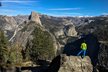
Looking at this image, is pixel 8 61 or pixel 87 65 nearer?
pixel 87 65

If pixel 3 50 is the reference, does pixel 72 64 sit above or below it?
above

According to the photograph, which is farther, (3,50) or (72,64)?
(3,50)

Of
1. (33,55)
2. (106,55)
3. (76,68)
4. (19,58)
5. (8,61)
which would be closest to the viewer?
(76,68)

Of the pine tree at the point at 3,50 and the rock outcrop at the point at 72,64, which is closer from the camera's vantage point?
the rock outcrop at the point at 72,64

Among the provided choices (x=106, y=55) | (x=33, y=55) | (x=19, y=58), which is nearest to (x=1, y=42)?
(x=19, y=58)

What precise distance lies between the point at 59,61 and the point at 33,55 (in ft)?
233

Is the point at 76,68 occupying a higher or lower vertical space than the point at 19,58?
higher

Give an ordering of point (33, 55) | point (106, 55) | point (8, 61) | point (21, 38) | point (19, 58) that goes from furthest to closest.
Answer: point (21, 38)
point (106, 55)
point (33, 55)
point (19, 58)
point (8, 61)

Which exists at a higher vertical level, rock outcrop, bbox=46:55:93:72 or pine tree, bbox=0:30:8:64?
rock outcrop, bbox=46:55:93:72

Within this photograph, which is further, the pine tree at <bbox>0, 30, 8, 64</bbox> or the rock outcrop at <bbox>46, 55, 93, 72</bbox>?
the pine tree at <bbox>0, 30, 8, 64</bbox>

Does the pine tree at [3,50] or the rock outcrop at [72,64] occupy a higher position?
the rock outcrop at [72,64]

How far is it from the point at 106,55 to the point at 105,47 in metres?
8.29

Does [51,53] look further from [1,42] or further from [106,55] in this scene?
[1,42]

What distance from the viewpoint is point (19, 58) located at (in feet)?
320
